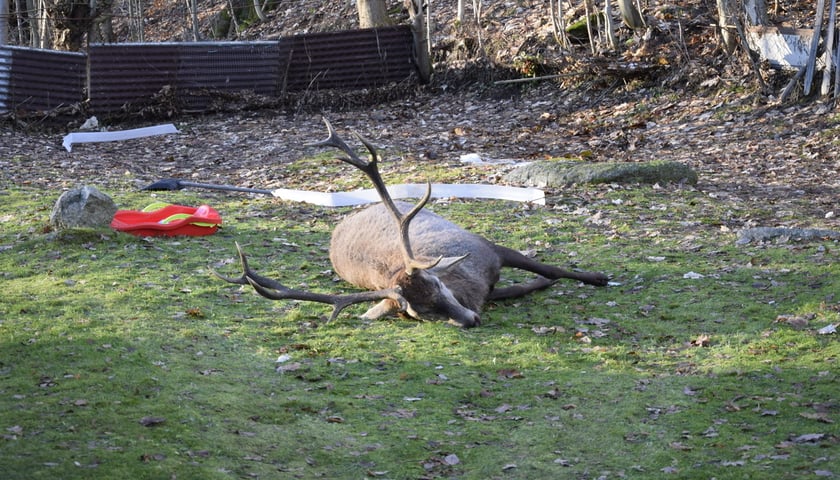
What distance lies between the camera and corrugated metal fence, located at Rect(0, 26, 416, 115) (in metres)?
19.2

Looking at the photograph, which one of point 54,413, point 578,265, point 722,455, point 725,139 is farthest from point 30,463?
point 725,139

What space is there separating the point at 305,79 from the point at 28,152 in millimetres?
5971

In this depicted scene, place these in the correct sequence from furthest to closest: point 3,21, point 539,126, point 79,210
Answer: point 3,21
point 539,126
point 79,210

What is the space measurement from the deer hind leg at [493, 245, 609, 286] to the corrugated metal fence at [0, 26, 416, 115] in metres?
12.4

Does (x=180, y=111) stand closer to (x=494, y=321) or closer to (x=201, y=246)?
(x=201, y=246)

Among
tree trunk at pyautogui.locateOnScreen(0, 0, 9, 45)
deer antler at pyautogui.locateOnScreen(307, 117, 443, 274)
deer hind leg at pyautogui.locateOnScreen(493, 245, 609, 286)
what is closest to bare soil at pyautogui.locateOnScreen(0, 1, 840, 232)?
tree trunk at pyautogui.locateOnScreen(0, 0, 9, 45)

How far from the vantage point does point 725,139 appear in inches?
562

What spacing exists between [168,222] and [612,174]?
5328 mm

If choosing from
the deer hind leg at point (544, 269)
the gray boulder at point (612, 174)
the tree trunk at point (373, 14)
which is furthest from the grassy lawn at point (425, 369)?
the tree trunk at point (373, 14)

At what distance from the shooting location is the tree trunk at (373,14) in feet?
69.1

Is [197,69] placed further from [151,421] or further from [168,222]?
[151,421]

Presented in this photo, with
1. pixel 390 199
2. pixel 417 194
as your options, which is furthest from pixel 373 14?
pixel 390 199

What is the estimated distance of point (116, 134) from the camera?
18.3m

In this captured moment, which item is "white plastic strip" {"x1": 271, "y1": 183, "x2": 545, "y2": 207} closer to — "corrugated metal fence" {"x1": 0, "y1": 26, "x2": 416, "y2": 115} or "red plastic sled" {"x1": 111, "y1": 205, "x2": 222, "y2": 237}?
"red plastic sled" {"x1": 111, "y1": 205, "x2": 222, "y2": 237}
